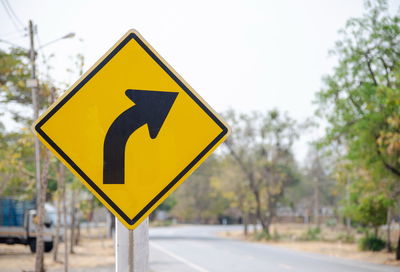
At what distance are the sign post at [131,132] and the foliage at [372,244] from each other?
23851mm

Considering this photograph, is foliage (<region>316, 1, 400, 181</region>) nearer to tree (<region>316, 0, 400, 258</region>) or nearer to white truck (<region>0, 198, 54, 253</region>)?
tree (<region>316, 0, 400, 258</region>)

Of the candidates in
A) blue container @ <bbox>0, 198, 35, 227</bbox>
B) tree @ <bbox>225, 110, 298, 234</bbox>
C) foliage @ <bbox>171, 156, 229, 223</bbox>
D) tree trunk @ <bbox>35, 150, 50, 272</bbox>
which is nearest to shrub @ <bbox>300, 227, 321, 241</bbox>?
tree @ <bbox>225, 110, 298, 234</bbox>

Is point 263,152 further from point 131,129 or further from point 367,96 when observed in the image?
point 131,129

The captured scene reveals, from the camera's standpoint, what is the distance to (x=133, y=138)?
2.87 metres

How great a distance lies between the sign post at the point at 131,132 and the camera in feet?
9.16

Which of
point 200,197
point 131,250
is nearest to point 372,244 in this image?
point 131,250

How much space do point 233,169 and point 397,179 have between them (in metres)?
23.5

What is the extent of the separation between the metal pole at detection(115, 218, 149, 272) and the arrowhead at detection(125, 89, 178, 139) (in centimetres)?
55

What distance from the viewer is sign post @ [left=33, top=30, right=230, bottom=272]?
2.79m

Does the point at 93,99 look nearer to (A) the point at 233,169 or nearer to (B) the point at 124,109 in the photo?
(B) the point at 124,109

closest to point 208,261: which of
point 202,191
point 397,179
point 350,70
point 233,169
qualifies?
point 397,179

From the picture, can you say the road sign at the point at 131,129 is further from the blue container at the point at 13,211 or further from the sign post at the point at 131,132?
the blue container at the point at 13,211

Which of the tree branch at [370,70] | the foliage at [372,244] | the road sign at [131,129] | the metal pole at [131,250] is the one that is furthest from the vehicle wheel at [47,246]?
the road sign at [131,129]

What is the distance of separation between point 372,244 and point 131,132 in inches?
960
